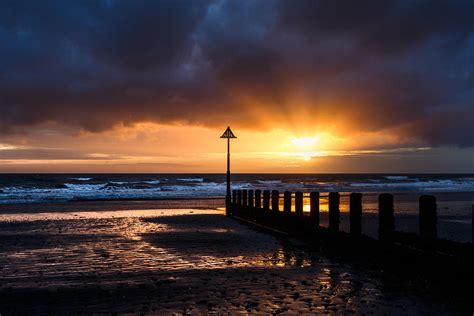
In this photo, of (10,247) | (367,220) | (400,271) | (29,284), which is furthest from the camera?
(367,220)

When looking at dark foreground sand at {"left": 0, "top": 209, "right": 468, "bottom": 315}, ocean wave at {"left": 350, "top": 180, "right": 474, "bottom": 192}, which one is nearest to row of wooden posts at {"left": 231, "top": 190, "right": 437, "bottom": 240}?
dark foreground sand at {"left": 0, "top": 209, "right": 468, "bottom": 315}

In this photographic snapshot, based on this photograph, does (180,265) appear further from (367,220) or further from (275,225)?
(367,220)

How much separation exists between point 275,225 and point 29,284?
9514 millimetres

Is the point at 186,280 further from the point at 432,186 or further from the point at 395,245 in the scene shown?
the point at 432,186

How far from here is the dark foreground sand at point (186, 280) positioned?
5910 mm

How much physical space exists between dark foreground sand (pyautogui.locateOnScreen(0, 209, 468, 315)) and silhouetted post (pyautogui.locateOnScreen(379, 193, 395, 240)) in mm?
924

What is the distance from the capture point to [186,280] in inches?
291

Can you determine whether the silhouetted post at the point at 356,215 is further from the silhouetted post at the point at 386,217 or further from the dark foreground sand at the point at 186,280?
the silhouetted post at the point at 386,217

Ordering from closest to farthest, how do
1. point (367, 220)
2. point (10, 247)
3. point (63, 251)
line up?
point (63, 251)
point (10, 247)
point (367, 220)

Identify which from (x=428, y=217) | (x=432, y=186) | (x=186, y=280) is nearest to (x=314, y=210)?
(x=428, y=217)

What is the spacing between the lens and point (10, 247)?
11.2 metres

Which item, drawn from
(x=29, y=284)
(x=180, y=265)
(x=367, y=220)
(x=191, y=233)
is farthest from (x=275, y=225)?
(x=29, y=284)

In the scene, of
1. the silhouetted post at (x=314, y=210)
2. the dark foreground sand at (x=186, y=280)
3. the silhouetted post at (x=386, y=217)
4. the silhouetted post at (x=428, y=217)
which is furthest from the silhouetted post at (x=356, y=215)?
the silhouetted post at (x=428, y=217)

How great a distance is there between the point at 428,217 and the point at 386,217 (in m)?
1.13
